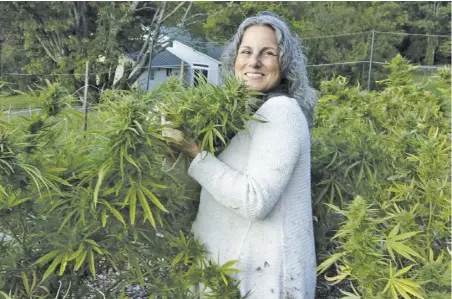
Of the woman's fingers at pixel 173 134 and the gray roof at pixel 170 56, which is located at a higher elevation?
the woman's fingers at pixel 173 134

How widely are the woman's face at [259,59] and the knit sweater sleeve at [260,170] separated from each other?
16 centimetres

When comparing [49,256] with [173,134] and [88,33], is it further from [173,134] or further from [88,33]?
[88,33]

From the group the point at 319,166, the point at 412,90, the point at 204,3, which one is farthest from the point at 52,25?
the point at 319,166

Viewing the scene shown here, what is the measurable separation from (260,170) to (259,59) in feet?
1.14

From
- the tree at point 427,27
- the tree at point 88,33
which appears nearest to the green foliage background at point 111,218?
the tree at point 88,33

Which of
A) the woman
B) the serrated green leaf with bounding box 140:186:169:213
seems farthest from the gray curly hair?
the serrated green leaf with bounding box 140:186:169:213

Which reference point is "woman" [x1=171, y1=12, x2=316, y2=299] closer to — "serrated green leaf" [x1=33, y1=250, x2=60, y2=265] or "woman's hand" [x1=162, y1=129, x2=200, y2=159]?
"woman's hand" [x1=162, y1=129, x2=200, y2=159]

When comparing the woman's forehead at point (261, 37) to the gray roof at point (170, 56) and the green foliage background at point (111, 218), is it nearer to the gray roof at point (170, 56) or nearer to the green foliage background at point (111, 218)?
the green foliage background at point (111, 218)

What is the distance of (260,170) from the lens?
123cm

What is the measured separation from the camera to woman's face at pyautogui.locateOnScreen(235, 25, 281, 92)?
4.64 ft

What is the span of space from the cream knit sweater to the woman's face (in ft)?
0.41

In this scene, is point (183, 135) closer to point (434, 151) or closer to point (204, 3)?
point (434, 151)

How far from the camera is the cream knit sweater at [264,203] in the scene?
4.04 feet

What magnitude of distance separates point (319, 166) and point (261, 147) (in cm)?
51
